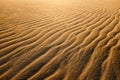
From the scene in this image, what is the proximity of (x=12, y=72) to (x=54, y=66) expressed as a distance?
68 cm

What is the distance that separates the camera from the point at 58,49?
3.01 m

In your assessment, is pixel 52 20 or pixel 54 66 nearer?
pixel 54 66

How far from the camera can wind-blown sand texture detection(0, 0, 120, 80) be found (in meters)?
2.39

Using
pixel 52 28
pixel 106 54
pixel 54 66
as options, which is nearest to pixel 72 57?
pixel 54 66

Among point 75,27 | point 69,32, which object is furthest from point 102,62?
point 75,27

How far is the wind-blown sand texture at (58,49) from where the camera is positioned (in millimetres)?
2393

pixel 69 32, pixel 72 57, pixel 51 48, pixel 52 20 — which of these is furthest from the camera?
pixel 52 20

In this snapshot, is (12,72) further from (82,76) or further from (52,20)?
(52,20)

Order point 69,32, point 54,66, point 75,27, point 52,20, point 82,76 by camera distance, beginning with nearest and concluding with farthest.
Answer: point 82,76
point 54,66
point 69,32
point 75,27
point 52,20

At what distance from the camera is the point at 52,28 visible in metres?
3.99

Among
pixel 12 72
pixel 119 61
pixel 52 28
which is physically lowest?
pixel 119 61

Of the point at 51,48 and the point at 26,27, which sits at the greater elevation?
the point at 26,27

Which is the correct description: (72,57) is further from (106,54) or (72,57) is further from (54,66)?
(106,54)

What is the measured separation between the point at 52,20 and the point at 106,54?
88.8 inches
